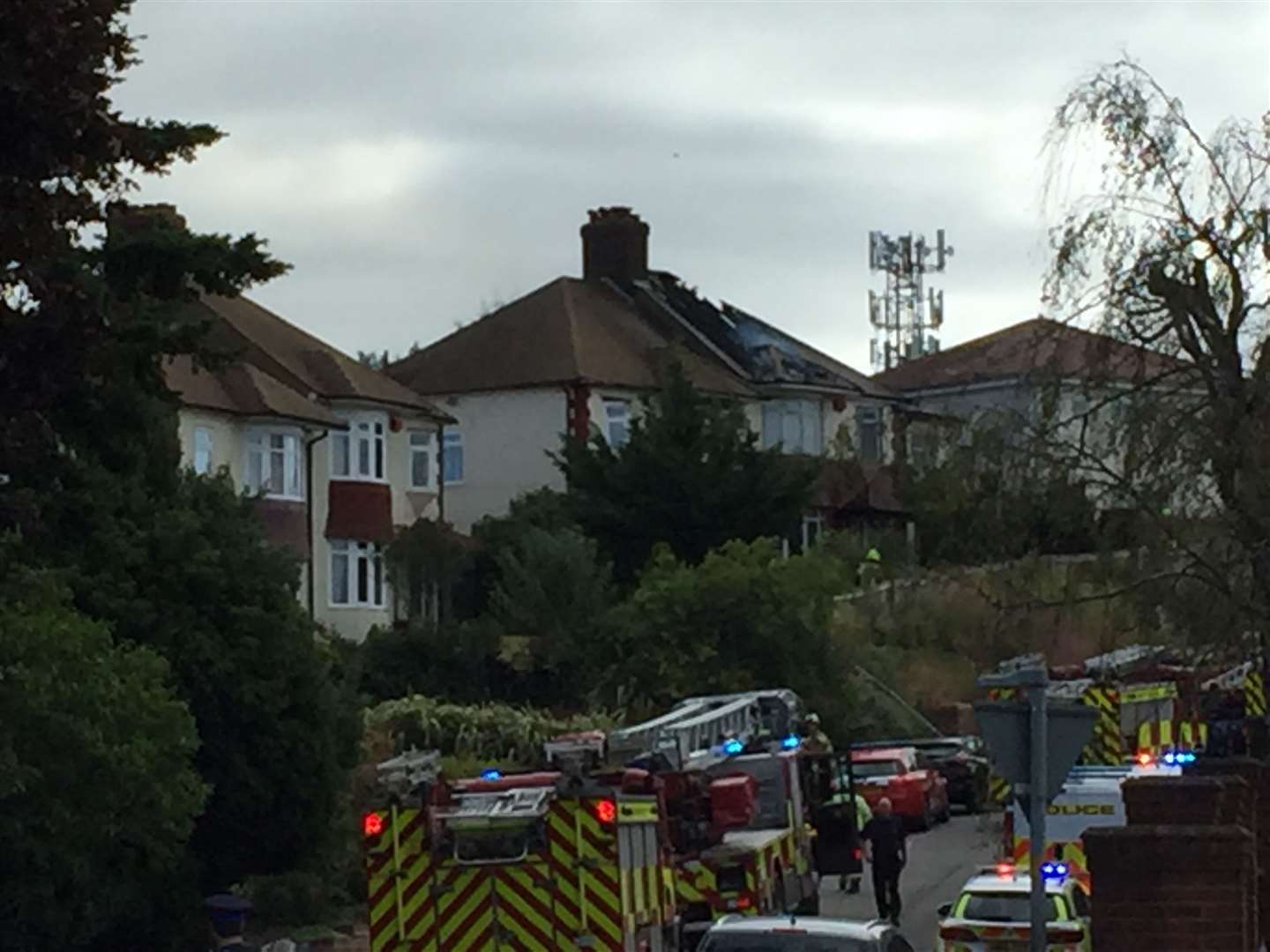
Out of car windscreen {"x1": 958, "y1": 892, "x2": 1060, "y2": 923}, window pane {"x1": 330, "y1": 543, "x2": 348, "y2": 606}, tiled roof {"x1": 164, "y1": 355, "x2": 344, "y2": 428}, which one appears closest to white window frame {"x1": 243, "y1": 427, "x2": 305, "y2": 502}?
tiled roof {"x1": 164, "y1": 355, "x2": 344, "y2": 428}

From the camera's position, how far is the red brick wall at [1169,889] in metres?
11.0

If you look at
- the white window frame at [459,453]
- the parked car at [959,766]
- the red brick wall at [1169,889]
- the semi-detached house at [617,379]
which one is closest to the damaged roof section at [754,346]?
the semi-detached house at [617,379]

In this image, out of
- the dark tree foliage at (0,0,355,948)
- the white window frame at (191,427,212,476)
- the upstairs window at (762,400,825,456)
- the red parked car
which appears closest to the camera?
the dark tree foliage at (0,0,355,948)

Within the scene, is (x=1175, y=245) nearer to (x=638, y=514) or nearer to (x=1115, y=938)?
(x=1115, y=938)

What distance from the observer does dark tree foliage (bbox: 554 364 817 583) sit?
186 feet

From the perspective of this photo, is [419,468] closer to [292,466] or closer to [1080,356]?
[292,466]

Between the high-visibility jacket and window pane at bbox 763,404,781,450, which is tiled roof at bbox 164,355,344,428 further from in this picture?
the high-visibility jacket

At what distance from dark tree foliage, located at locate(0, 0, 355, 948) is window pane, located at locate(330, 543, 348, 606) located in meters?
26.3

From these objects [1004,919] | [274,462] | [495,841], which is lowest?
[1004,919]

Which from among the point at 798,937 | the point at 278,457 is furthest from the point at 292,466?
the point at 798,937

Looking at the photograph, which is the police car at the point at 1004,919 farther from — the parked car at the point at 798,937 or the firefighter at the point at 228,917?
the firefighter at the point at 228,917

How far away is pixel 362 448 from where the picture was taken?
186ft

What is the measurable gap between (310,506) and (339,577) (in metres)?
2.04

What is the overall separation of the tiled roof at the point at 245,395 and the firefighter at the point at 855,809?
761 inches
